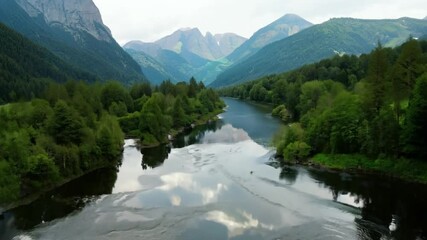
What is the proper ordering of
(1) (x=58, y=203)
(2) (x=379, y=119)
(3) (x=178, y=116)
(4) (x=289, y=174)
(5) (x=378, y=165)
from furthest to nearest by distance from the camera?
(3) (x=178, y=116)
(4) (x=289, y=174)
(2) (x=379, y=119)
(5) (x=378, y=165)
(1) (x=58, y=203)

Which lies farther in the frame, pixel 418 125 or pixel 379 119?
pixel 379 119

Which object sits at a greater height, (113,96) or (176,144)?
(113,96)

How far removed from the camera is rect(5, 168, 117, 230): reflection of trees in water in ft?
178

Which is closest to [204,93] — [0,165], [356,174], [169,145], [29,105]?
[169,145]

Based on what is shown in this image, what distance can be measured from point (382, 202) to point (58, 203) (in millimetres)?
47040

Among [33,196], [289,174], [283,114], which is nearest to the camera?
[33,196]

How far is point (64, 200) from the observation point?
201 feet

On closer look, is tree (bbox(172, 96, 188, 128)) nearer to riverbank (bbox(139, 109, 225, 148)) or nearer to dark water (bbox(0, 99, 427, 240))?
riverbank (bbox(139, 109, 225, 148))

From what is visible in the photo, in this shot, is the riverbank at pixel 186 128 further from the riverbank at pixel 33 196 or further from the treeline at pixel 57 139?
the riverbank at pixel 33 196

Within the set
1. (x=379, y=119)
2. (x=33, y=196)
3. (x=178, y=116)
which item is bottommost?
(x=33, y=196)

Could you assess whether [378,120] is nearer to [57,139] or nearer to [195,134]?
[57,139]

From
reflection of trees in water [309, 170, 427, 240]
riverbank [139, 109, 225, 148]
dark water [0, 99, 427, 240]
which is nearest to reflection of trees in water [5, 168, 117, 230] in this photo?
dark water [0, 99, 427, 240]

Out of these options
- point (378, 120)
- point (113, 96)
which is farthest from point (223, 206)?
point (113, 96)

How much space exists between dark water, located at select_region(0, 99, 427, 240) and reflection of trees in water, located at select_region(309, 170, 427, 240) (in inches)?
4.7
